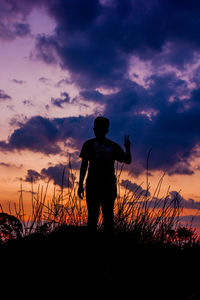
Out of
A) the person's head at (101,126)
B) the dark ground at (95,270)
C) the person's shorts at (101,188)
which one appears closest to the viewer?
the dark ground at (95,270)

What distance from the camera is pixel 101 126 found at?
4438 mm

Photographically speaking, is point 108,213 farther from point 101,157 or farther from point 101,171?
point 101,157

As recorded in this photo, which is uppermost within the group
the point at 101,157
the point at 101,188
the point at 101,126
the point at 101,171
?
the point at 101,126

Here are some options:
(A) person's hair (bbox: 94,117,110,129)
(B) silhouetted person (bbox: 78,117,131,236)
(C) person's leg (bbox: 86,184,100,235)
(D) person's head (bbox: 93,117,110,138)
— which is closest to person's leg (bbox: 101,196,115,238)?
(B) silhouetted person (bbox: 78,117,131,236)

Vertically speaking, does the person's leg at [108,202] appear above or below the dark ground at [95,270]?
above

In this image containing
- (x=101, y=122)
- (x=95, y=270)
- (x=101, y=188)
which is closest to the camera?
(x=95, y=270)

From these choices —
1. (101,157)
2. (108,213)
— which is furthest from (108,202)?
(101,157)

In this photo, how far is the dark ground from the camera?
2768 millimetres

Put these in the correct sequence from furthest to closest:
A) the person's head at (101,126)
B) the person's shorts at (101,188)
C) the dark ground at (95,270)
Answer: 1. the person's head at (101,126)
2. the person's shorts at (101,188)
3. the dark ground at (95,270)

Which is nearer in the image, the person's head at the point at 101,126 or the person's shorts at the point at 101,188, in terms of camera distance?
the person's shorts at the point at 101,188

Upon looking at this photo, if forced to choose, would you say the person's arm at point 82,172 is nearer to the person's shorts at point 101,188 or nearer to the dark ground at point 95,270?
the person's shorts at point 101,188

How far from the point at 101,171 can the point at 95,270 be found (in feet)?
4.72

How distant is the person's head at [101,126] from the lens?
4430 millimetres

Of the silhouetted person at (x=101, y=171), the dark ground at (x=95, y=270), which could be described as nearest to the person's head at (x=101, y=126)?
the silhouetted person at (x=101, y=171)
